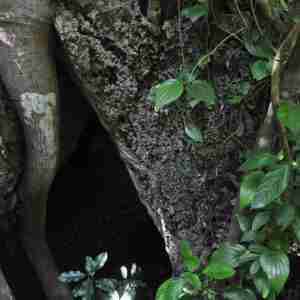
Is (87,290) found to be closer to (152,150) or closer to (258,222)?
(152,150)

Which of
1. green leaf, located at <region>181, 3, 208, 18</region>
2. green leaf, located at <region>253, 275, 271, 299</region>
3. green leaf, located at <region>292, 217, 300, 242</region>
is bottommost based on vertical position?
green leaf, located at <region>253, 275, 271, 299</region>

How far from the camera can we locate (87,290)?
4.12 feet

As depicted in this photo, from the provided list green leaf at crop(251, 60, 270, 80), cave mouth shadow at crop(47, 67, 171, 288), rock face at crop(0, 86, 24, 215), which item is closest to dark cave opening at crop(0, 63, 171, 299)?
cave mouth shadow at crop(47, 67, 171, 288)

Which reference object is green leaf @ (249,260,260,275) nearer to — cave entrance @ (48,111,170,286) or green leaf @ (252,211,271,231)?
green leaf @ (252,211,271,231)

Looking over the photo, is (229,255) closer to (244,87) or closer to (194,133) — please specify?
(194,133)

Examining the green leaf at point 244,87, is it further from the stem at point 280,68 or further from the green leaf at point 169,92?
the green leaf at point 169,92

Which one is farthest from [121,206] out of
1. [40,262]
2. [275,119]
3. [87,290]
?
[275,119]

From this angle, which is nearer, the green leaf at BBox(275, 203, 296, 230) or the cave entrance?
the green leaf at BBox(275, 203, 296, 230)

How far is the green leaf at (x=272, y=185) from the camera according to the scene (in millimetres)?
827

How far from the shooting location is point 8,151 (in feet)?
4.12

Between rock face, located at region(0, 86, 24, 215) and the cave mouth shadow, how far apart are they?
17.3 inches

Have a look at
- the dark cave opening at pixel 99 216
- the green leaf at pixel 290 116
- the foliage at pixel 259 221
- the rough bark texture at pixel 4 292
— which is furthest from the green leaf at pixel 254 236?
the dark cave opening at pixel 99 216

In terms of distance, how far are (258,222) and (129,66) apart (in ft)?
1.51

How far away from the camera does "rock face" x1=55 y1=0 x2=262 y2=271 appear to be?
1.13 metres
